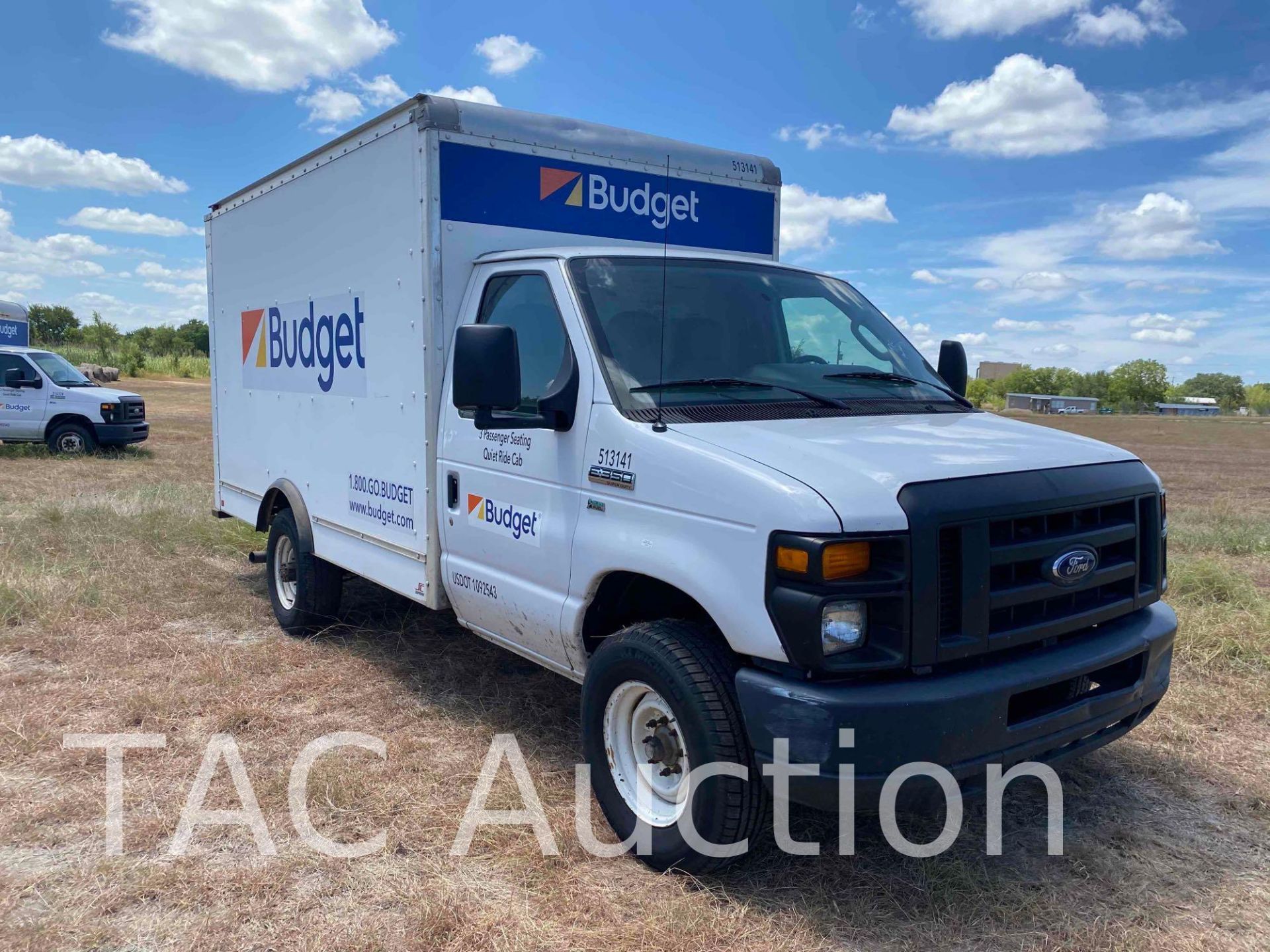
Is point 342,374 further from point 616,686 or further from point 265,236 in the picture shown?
point 616,686

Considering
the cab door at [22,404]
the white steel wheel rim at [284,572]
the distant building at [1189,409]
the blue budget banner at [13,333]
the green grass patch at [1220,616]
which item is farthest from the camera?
the distant building at [1189,409]

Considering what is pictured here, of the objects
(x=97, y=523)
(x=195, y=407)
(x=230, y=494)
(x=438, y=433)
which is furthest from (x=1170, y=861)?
(x=195, y=407)

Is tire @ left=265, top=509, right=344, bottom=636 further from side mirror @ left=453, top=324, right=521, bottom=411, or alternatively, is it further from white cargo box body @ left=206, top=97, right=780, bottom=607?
Result: side mirror @ left=453, top=324, right=521, bottom=411

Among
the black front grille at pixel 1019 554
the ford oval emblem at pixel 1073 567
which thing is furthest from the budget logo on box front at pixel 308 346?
the ford oval emblem at pixel 1073 567

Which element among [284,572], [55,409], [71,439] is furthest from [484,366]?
[71,439]

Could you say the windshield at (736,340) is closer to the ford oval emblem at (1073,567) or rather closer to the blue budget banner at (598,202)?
the blue budget banner at (598,202)

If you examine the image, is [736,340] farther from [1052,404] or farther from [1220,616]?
[1052,404]

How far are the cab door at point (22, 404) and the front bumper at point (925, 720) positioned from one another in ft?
57.6

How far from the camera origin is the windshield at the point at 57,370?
56.7 ft

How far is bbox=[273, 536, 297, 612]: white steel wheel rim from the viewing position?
6.59 m

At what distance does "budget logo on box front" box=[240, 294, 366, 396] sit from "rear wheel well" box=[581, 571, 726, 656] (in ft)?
7.25

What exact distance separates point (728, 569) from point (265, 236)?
489 centimetres

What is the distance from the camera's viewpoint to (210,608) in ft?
23.1

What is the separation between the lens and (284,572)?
668 cm
